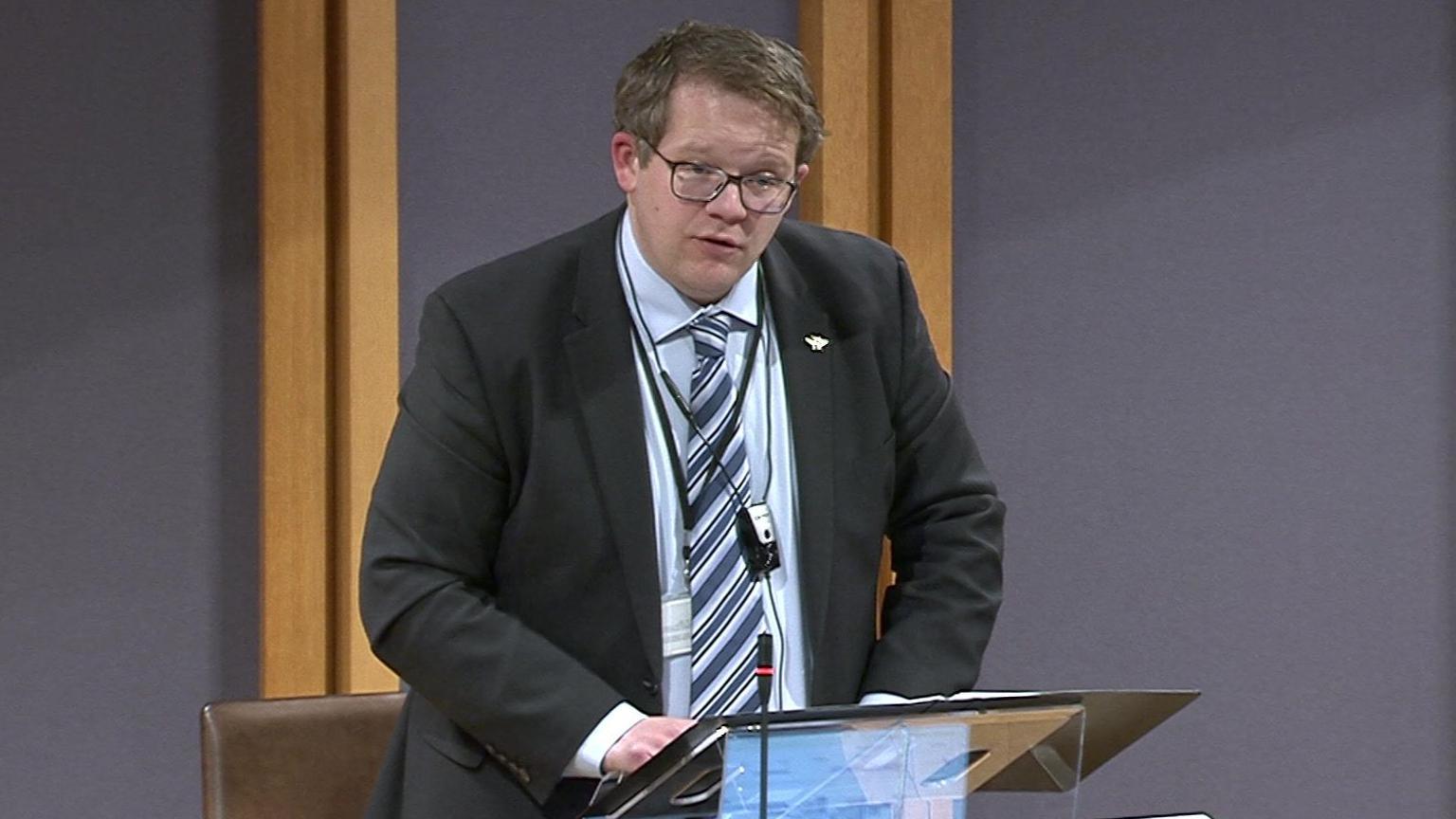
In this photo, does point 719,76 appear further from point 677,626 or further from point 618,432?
point 677,626

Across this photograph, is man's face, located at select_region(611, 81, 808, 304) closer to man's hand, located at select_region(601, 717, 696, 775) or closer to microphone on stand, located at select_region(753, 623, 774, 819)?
man's hand, located at select_region(601, 717, 696, 775)

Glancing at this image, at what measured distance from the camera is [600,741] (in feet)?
6.63

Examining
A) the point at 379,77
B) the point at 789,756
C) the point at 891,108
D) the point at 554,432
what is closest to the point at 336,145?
the point at 379,77

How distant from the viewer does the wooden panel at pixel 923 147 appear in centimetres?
361

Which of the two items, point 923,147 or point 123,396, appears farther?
point 923,147

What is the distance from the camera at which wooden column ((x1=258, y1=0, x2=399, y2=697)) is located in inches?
128

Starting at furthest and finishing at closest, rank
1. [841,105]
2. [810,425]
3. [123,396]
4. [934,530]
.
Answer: [841,105], [123,396], [934,530], [810,425]

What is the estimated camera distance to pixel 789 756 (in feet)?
5.30

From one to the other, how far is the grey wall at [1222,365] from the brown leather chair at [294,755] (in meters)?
1.50

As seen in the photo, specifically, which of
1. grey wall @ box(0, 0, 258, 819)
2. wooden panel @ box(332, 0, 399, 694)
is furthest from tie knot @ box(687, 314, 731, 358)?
grey wall @ box(0, 0, 258, 819)

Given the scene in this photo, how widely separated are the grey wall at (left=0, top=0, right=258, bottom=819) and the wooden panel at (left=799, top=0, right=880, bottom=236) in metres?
1.01

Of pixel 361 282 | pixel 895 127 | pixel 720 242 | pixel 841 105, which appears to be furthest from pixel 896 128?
pixel 720 242

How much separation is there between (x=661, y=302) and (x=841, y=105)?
1454 mm

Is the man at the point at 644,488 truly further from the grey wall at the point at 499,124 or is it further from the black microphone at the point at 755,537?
the grey wall at the point at 499,124
